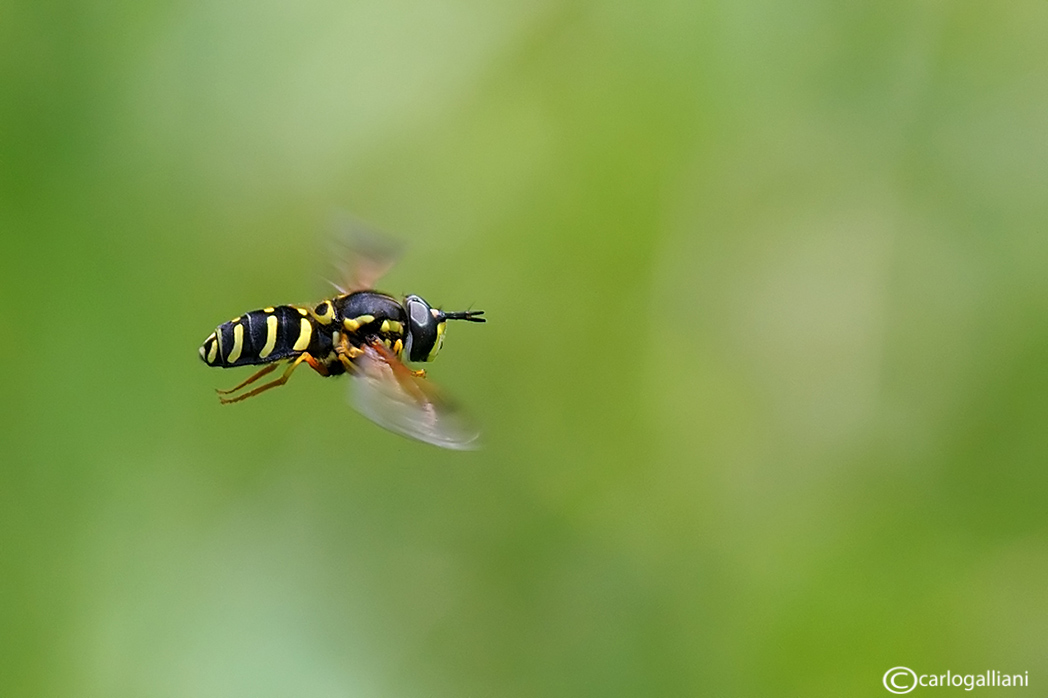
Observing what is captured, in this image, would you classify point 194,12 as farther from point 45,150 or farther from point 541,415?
point 541,415

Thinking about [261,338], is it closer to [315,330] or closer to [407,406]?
[315,330]

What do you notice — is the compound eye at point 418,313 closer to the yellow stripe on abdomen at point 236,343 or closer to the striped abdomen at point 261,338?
the striped abdomen at point 261,338

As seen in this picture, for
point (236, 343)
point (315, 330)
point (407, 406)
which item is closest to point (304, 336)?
point (315, 330)

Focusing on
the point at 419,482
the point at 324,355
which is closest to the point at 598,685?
the point at 419,482

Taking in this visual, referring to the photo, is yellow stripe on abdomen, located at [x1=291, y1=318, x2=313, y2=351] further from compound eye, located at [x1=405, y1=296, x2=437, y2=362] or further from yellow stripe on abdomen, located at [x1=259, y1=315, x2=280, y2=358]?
compound eye, located at [x1=405, y1=296, x2=437, y2=362]
